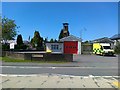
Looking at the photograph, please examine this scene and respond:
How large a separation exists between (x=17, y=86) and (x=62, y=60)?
71.1 ft

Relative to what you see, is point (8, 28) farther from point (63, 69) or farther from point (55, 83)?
point (55, 83)

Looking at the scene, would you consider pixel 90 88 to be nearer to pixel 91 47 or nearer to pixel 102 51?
pixel 102 51

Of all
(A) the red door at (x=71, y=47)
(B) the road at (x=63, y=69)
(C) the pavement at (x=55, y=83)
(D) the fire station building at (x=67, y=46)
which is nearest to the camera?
(C) the pavement at (x=55, y=83)

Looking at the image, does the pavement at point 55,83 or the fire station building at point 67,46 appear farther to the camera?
the fire station building at point 67,46

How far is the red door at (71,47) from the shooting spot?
6169cm

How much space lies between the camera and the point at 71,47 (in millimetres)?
62094

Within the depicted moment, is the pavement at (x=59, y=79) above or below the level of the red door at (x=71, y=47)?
below

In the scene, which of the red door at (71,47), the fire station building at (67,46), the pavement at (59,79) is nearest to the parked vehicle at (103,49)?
the fire station building at (67,46)

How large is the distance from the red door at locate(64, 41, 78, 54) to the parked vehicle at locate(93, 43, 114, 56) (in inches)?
164

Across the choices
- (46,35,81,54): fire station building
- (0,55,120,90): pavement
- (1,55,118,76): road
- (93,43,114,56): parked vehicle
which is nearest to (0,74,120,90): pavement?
(0,55,120,90): pavement

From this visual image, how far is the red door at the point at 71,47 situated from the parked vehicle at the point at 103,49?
416 cm

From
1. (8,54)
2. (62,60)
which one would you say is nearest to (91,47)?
(8,54)

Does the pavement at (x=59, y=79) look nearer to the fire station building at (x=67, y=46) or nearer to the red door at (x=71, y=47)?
the fire station building at (x=67, y=46)

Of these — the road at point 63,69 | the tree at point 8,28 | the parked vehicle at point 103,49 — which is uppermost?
the tree at point 8,28
